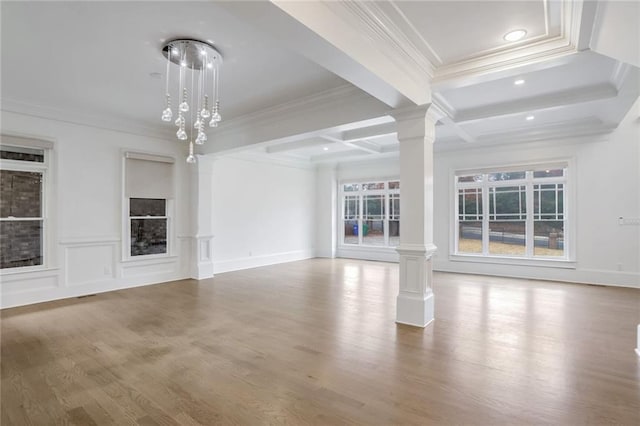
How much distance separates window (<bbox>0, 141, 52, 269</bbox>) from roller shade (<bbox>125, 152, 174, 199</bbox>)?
44.5 inches

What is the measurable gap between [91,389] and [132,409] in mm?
499

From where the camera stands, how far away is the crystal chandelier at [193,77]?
3.05 meters

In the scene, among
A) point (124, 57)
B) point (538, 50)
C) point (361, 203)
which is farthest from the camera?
point (361, 203)

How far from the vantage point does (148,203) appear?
19.7 ft

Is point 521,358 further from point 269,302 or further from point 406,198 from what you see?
point 269,302

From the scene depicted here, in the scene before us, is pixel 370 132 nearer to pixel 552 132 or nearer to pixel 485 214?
pixel 485 214

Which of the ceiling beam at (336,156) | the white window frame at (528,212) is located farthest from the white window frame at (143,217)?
the white window frame at (528,212)

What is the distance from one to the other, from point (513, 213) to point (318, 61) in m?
5.99

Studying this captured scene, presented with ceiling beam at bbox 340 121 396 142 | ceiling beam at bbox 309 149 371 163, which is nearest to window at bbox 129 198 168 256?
ceiling beam at bbox 340 121 396 142

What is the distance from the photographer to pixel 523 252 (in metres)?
6.65

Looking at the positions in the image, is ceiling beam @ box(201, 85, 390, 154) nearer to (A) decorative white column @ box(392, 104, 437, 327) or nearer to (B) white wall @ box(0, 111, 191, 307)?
(A) decorative white column @ box(392, 104, 437, 327)

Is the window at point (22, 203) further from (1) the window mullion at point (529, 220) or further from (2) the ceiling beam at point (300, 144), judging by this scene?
(1) the window mullion at point (529, 220)

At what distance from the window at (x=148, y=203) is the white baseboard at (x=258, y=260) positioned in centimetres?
121

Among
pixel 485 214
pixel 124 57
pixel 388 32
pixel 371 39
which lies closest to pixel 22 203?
pixel 124 57
